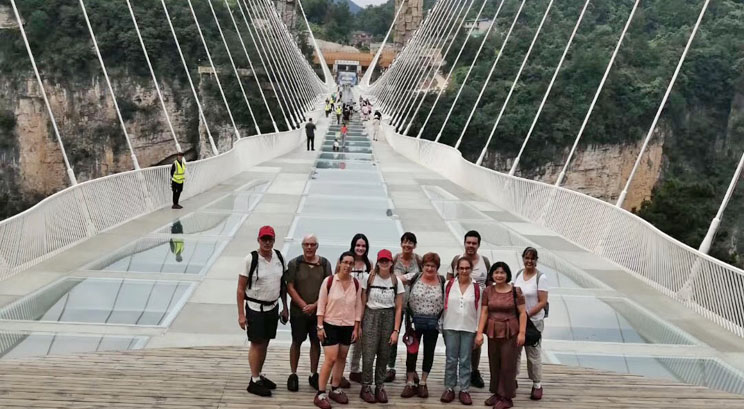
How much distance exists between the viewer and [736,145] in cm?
4706

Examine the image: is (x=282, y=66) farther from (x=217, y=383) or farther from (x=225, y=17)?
(x=217, y=383)

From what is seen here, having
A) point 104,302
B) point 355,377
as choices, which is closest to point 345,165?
point 104,302

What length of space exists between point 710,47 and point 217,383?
50672 mm

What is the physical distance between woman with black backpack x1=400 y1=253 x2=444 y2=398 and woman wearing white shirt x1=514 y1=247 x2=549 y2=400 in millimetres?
569

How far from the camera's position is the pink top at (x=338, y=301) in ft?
15.8

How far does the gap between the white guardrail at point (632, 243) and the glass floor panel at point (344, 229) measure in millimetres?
2802

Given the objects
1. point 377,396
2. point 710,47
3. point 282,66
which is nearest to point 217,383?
point 377,396

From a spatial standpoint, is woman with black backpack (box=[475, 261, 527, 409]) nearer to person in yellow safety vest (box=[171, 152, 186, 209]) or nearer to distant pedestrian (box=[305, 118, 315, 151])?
person in yellow safety vest (box=[171, 152, 186, 209])

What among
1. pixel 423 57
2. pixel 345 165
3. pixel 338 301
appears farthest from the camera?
pixel 423 57

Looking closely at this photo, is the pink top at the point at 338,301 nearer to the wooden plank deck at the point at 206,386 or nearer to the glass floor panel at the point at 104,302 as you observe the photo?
the wooden plank deck at the point at 206,386

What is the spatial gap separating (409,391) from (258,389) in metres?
1.02

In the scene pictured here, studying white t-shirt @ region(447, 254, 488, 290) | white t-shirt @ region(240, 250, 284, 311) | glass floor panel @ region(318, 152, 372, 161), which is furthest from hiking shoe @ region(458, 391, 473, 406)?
glass floor panel @ region(318, 152, 372, 161)

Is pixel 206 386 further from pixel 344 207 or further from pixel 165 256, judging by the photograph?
pixel 344 207

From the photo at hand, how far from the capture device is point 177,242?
1051 centimetres
